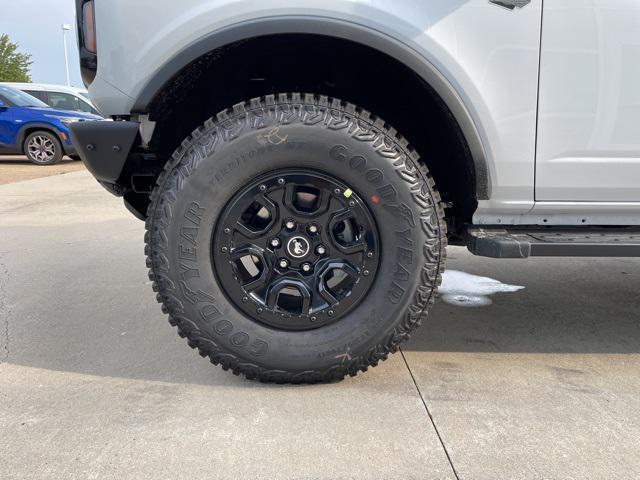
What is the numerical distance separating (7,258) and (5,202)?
10.7ft

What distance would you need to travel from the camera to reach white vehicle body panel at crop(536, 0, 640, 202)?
2.13 metres

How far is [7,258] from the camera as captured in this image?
455 centimetres

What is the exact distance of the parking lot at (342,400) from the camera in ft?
6.17

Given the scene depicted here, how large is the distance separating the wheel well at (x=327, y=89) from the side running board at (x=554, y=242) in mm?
174

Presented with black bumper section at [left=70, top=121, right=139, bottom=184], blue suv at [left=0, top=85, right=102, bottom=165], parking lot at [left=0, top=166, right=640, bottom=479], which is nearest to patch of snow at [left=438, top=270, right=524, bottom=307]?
parking lot at [left=0, top=166, right=640, bottom=479]

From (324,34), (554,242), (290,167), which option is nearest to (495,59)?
(324,34)

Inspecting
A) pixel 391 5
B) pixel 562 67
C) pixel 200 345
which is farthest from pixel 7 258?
pixel 562 67

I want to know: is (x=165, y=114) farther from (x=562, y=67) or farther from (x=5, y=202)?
(x=5, y=202)

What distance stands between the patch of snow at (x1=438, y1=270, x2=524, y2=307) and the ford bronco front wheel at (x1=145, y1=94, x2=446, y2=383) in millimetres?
1366

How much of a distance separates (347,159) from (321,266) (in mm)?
455

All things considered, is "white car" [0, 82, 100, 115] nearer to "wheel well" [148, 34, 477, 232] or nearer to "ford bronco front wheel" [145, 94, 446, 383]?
"wheel well" [148, 34, 477, 232]

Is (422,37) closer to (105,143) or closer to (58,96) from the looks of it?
(105,143)

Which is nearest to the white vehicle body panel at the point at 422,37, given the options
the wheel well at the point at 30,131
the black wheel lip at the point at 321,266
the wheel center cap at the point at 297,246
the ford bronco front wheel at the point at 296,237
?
the ford bronco front wheel at the point at 296,237

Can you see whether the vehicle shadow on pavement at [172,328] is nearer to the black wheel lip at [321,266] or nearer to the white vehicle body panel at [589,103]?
the black wheel lip at [321,266]
